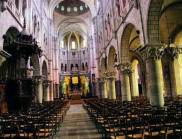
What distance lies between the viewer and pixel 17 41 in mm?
11711

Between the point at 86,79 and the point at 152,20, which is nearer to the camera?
the point at 152,20

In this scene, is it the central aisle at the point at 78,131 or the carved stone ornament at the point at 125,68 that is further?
the carved stone ornament at the point at 125,68

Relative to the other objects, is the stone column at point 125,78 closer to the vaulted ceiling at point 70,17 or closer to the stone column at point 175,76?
the stone column at point 175,76

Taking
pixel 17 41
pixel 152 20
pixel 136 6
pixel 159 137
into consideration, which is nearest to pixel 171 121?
pixel 159 137

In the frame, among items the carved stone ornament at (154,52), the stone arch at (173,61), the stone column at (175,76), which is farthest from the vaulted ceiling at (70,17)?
the carved stone ornament at (154,52)

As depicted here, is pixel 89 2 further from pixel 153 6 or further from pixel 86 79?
pixel 153 6

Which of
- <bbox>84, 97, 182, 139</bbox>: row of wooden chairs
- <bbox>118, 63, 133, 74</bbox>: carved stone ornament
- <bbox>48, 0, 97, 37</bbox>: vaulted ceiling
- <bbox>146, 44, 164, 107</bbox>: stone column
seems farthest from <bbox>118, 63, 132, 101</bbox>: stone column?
<bbox>48, 0, 97, 37</bbox>: vaulted ceiling

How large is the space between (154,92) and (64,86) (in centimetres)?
3804

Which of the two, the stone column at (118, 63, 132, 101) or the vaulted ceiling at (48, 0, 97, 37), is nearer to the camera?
the stone column at (118, 63, 132, 101)

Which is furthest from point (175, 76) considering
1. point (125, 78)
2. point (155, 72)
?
point (155, 72)

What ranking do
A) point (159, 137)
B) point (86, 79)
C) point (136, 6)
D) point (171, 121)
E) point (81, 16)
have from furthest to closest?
1. point (86, 79)
2. point (81, 16)
3. point (136, 6)
4. point (171, 121)
5. point (159, 137)

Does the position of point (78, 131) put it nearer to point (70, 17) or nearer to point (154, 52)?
point (154, 52)

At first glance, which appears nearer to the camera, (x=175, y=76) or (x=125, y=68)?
(x=125, y=68)

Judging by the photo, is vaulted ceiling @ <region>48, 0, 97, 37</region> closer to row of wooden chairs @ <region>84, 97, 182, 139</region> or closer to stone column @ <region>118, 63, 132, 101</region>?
stone column @ <region>118, 63, 132, 101</region>
